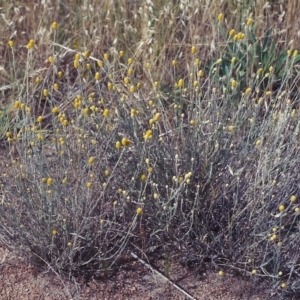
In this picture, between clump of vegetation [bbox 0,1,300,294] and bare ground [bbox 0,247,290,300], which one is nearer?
clump of vegetation [bbox 0,1,300,294]

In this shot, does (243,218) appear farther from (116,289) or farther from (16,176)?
(16,176)

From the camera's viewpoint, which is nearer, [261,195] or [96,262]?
[261,195]

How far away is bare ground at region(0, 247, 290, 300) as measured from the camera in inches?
96.0

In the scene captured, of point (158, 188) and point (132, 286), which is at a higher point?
point (158, 188)

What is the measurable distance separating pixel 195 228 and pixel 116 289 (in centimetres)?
36

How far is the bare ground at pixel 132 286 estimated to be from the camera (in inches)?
96.0

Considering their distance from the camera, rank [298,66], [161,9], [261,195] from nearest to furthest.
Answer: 1. [261,195]
2. [298,66]
3. [161,9]

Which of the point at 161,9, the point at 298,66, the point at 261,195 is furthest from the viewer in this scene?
the point at 161,9

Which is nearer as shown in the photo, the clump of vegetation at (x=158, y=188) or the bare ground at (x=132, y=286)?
the clump of vegetation at (x=158, y=188)

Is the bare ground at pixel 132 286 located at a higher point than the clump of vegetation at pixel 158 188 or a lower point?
lower

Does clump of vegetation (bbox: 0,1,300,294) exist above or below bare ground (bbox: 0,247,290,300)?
above

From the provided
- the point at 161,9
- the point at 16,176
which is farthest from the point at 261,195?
the point at 161,9

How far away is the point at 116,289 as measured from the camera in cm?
246

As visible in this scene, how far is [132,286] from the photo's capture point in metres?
2.47
